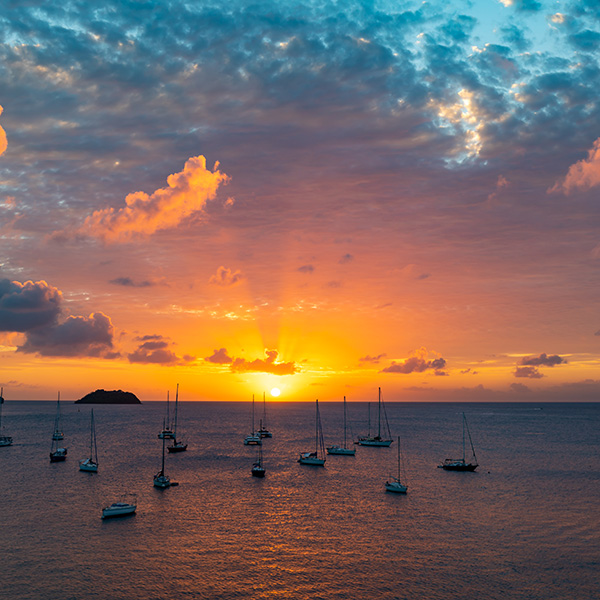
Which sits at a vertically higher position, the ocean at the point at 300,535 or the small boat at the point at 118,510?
the small boat at the point at 118,510

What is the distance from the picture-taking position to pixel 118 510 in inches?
3334

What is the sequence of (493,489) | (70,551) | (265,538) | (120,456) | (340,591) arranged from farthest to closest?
(120,456) → (493,489) → (265,538) → (70,551) → (340,591)

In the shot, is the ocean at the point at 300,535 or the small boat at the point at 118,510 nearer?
the ocean at the point at 300,535

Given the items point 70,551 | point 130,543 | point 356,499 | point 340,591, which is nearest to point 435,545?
point 340,591

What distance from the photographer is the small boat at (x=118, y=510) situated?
83688 mm

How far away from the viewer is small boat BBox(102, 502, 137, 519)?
83.7 meters

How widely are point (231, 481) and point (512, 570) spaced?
69.4 m

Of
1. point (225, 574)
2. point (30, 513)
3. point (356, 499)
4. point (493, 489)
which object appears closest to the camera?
point (225, 574)

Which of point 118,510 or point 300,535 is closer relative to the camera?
point 300,535

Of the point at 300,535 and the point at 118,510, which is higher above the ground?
the point at 118,510

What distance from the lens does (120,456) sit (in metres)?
156

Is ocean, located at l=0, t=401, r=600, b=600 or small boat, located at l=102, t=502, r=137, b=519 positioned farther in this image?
small boat, located at l=102, t=502, r=137, b=519

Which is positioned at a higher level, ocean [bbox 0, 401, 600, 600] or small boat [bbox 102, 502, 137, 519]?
small boat [bbox 102, 502, 137, 519]

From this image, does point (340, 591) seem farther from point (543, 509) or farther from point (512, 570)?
point (543, 509)
